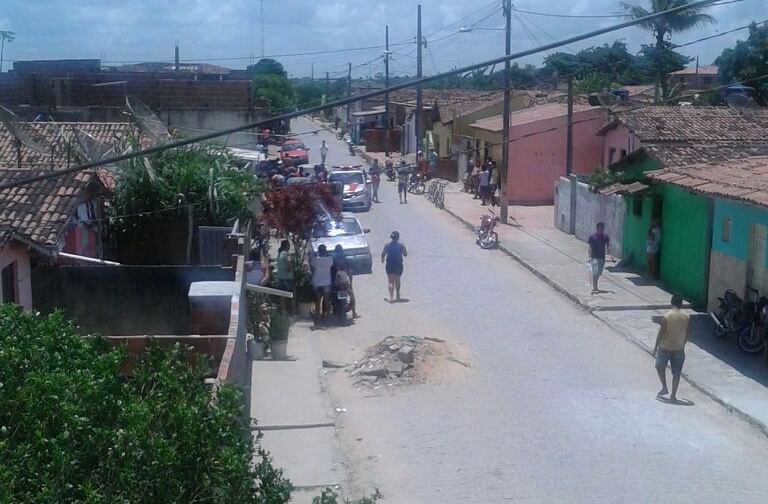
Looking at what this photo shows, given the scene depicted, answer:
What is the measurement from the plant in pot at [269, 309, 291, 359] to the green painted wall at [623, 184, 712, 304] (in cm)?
836

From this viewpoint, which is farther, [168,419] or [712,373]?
[712,373]

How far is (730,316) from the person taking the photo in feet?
56.0

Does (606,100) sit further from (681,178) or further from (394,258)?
(394,258)

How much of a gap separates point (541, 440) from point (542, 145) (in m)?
A: 26.4

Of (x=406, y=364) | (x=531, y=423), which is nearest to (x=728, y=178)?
(x=406, y=364)

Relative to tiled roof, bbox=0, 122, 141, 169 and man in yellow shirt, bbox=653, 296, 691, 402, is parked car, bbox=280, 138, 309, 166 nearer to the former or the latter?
tiled roof, bbox=0, 122, 141, 169

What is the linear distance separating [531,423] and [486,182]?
84.5 ft

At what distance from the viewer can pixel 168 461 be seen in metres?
5.03

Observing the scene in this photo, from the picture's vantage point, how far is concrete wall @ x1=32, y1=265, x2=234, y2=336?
14.3 m

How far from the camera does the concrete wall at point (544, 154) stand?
3709 centimetres

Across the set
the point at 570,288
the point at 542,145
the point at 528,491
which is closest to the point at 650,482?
the point at 528,491

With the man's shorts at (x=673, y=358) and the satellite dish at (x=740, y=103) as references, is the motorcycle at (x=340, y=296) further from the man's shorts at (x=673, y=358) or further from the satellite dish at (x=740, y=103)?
the satellite dish at (x=740, y=103)

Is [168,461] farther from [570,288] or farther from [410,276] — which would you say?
[410,276]

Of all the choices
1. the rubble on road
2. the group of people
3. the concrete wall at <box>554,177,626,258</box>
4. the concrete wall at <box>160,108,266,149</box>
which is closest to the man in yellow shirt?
the rubble on road
